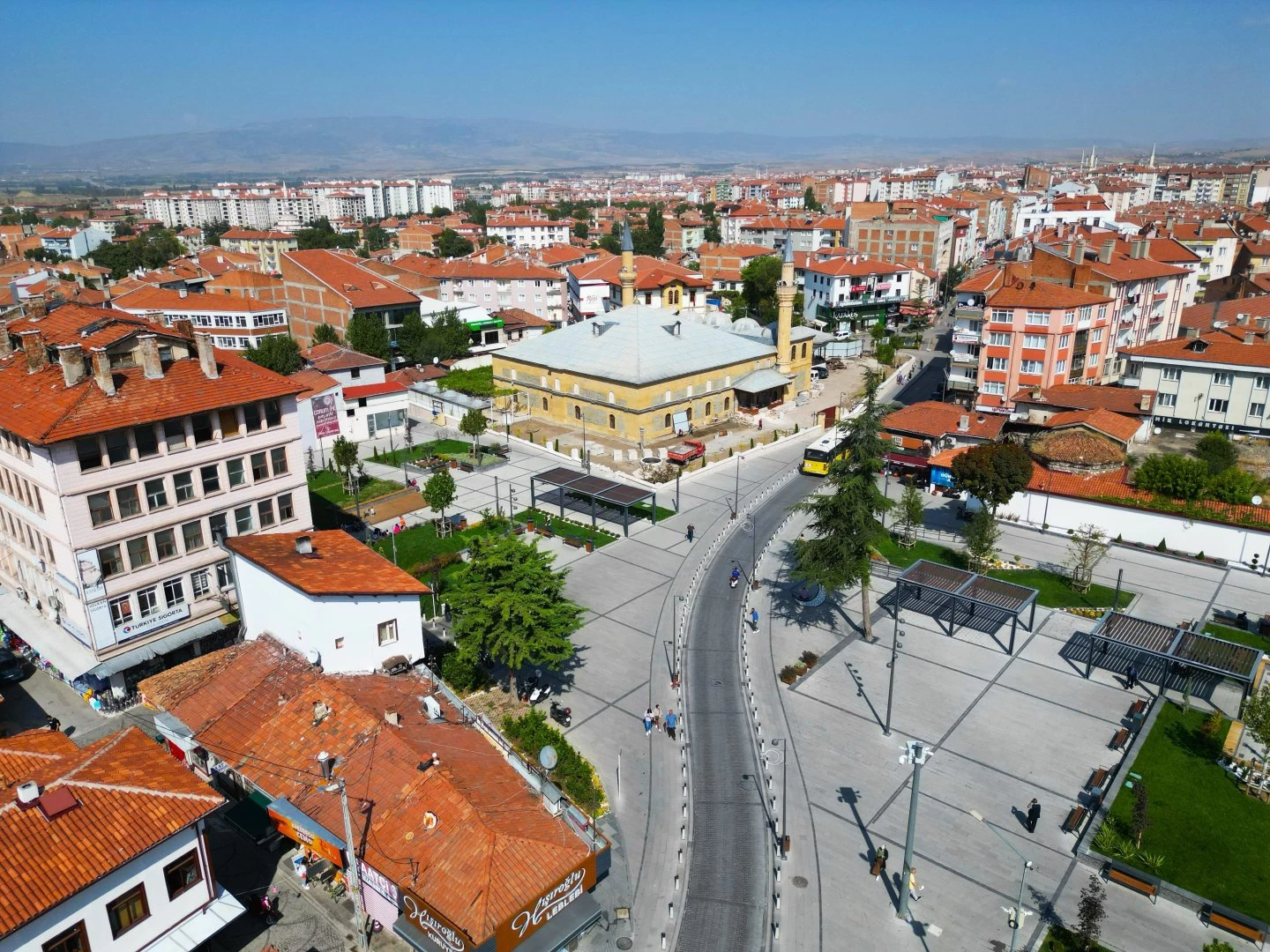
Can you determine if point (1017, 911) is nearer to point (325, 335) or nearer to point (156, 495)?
point (156, 495)

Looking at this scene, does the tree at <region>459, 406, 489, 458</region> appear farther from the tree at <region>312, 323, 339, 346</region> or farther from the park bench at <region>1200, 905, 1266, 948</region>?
the park bench at <region>1200, 905, 1266, 948</region>

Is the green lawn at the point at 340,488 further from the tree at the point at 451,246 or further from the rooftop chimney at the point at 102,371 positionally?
the tree at the point at 451,246

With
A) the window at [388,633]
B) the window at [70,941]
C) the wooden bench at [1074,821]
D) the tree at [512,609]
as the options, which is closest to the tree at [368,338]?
the tree at [512,609]

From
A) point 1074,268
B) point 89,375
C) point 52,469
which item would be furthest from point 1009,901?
point 1074,268

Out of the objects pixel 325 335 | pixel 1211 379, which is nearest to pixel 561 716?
pixel 1211 379

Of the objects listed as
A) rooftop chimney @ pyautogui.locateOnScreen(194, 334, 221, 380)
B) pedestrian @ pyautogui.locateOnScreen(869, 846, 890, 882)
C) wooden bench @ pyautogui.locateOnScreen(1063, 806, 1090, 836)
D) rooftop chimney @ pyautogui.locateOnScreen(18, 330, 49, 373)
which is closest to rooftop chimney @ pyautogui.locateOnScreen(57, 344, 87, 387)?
rooftop chimney @ pyautogui.locateOnScreen(18, 330, 49, 373)

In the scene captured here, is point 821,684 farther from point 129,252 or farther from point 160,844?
point 129,252
